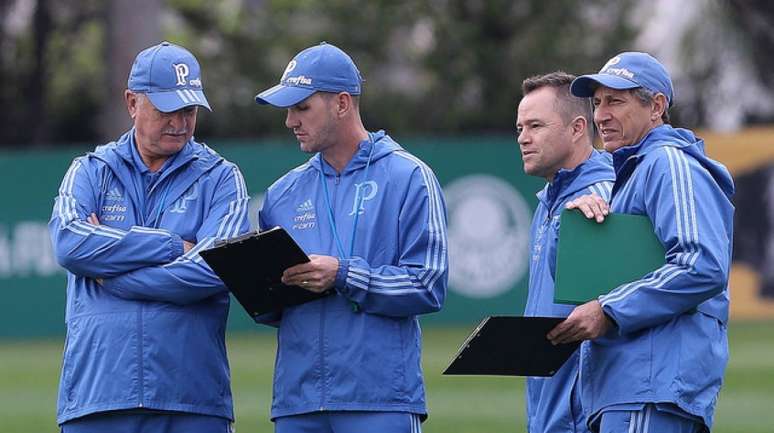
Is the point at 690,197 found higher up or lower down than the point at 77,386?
higher up

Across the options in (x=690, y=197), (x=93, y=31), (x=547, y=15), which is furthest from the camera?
(x=93, y=31)

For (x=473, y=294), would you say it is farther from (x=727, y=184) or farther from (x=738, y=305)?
(x=727, y=184)

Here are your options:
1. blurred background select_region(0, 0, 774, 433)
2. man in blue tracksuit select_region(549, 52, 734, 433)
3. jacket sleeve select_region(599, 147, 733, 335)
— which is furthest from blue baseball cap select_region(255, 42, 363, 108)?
blurred background select_region(0, 0, 774, 433)

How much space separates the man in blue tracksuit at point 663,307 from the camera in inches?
213

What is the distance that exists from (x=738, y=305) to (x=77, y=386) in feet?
50.4

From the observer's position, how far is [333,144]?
6305 millimetres

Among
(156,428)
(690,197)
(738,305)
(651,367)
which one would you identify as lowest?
(738,305)

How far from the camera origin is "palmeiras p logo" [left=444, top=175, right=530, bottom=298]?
19.2 meters

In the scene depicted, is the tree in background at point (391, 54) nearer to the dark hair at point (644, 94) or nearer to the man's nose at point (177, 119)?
the man's nose at point (177, 119)

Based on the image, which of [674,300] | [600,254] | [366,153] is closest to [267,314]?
[366,153]

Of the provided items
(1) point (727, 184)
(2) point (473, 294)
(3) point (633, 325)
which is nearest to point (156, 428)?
(3) point (633, 325)

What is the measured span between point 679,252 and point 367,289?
1.26 metres

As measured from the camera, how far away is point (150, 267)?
20.3 feet

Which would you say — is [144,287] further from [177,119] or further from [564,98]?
[564,98]
